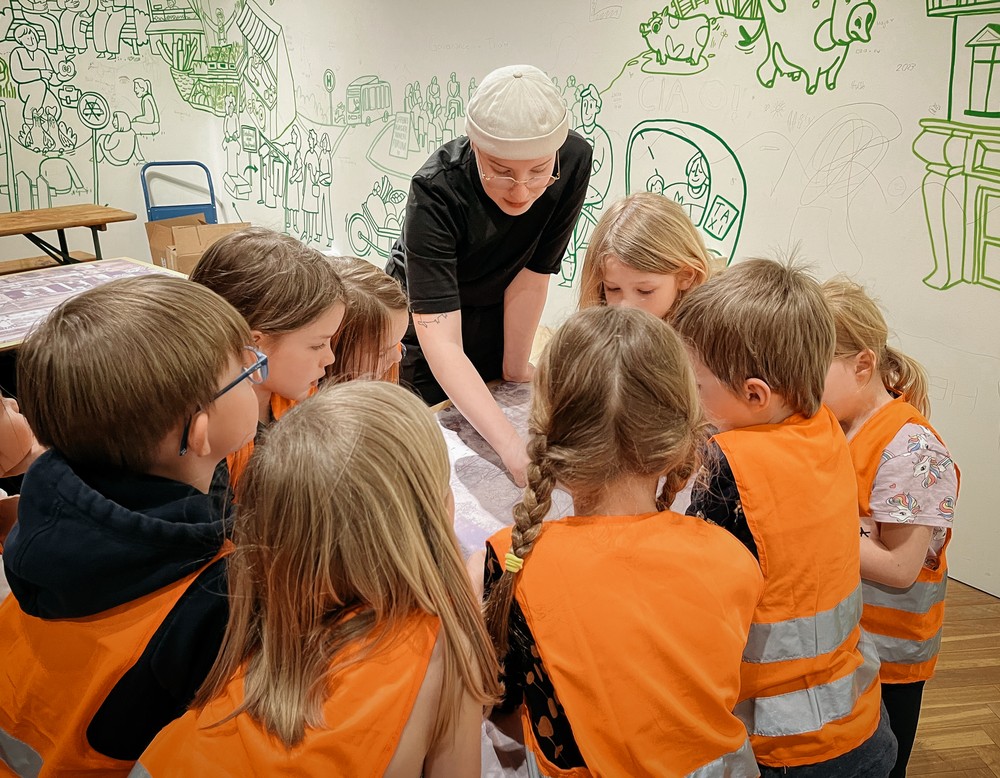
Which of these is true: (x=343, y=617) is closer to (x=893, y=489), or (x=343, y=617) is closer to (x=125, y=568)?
(x=125, y=568)

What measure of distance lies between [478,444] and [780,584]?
743 mm

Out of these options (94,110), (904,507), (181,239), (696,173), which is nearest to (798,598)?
(904,507)

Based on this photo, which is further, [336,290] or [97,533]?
[336,290]

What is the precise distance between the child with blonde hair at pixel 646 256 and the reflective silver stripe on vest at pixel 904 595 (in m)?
0.65

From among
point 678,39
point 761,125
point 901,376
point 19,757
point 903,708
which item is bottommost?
point 903,708

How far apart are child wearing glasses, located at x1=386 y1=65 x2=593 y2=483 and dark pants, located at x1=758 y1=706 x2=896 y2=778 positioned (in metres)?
0.64

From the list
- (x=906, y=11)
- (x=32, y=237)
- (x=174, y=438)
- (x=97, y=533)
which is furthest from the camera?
(x=32, y=237)

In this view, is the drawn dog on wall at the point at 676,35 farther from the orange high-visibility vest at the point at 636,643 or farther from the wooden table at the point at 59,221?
the wooden table at the point at 59,221

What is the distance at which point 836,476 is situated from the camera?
1038 mm

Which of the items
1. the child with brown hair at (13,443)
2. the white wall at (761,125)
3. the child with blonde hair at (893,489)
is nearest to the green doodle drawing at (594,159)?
the white wall at (761,125)

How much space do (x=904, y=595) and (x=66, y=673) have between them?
1234 mm

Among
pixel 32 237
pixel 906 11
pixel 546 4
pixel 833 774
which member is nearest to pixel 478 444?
pixel 833 774

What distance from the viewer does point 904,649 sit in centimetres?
130

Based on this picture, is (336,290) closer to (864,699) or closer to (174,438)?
(174,438)
